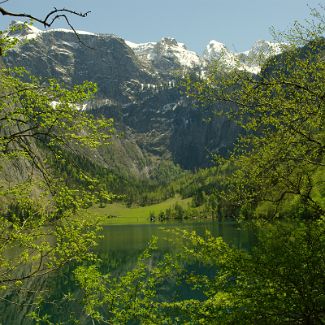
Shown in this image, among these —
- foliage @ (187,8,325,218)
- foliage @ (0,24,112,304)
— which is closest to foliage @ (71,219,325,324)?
foliage @ (187,8,325,218)

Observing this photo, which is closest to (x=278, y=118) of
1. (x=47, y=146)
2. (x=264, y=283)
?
(x=264, y=283)

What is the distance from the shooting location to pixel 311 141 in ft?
42.4

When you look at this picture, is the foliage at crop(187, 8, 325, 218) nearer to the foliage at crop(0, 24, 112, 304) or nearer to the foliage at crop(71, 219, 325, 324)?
the foliage at crop(71, 219, 325, 324)

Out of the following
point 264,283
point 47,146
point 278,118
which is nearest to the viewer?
point 47,146

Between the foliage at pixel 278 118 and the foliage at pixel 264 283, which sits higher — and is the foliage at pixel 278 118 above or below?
above

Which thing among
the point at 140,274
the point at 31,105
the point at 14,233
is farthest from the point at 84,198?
the point at 140,274

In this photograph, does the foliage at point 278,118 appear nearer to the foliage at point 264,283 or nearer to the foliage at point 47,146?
the foliage at point 264,283

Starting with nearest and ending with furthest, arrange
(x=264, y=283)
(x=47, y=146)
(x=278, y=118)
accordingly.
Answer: (x=47, y=146)
(x=264, y=283)
(x=278, y=118)

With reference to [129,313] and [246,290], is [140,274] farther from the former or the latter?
[246,290]

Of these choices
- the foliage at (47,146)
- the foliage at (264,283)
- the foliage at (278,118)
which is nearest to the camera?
the foliage at (47,146)

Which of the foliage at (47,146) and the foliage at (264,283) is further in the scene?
the foliage at (264,283)

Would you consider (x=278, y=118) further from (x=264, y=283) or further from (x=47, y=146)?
(x=47, y=146)

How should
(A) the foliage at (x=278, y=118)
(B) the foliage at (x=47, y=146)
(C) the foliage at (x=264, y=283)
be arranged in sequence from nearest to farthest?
(B) the foliage at (x=47, y=146), (C) the foliage at (x=264, y=283), (A) the foliage at (x=278, y=118)

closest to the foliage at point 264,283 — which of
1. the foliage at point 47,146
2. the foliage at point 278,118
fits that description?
the foliage at point 278,118
